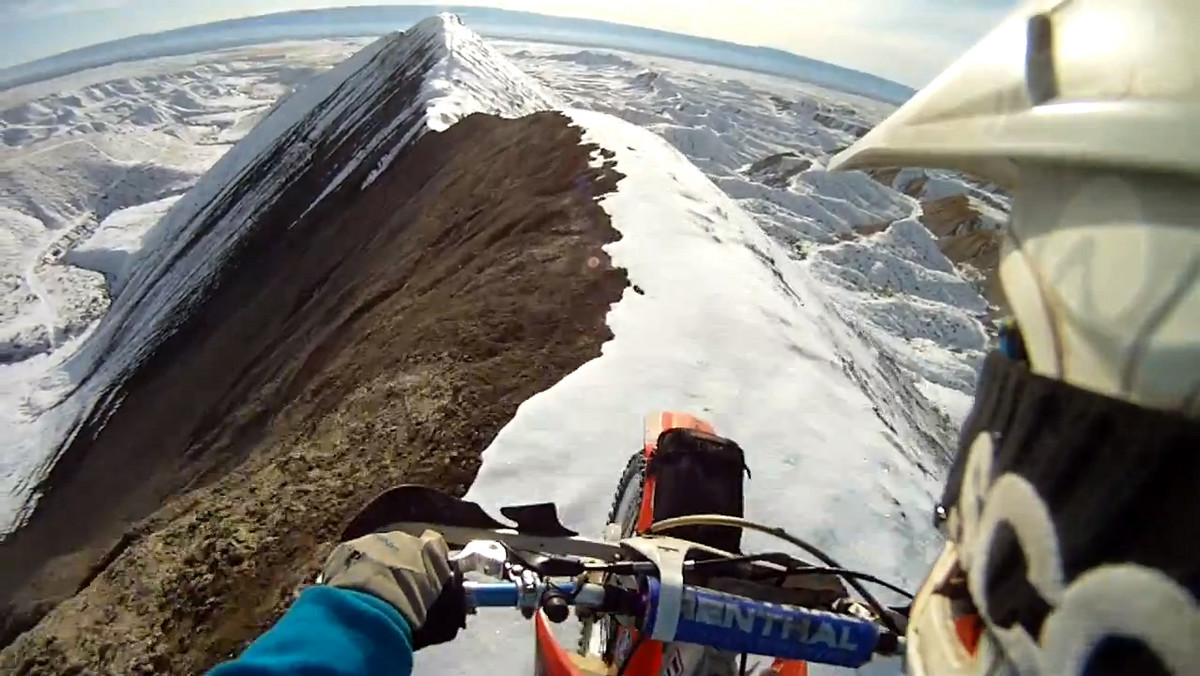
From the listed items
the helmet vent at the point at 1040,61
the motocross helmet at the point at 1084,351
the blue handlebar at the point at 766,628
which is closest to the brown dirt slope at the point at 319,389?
the blue handlebar at the point at 766,628

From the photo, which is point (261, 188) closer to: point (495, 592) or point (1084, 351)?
point (495, 592)

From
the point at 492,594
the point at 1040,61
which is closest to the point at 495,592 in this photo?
the point at 492,594

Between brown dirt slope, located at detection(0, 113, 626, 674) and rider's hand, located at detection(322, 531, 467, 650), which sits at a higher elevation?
rider's hand, located at detection(322, 531, 467, 650)

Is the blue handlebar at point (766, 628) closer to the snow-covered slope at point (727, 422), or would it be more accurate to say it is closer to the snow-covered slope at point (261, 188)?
the snow-covered slope at point (727, 422)

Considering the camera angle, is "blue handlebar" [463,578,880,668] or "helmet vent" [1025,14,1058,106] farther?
"blue handlebar" [463,578,880,668]

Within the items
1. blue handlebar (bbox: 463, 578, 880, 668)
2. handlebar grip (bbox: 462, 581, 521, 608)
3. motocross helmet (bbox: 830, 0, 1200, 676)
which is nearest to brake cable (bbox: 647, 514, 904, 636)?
blue handlebar (bbox: 463, 578, 880, 668)

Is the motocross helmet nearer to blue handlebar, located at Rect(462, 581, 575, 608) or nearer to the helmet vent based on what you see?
the helmet vent
